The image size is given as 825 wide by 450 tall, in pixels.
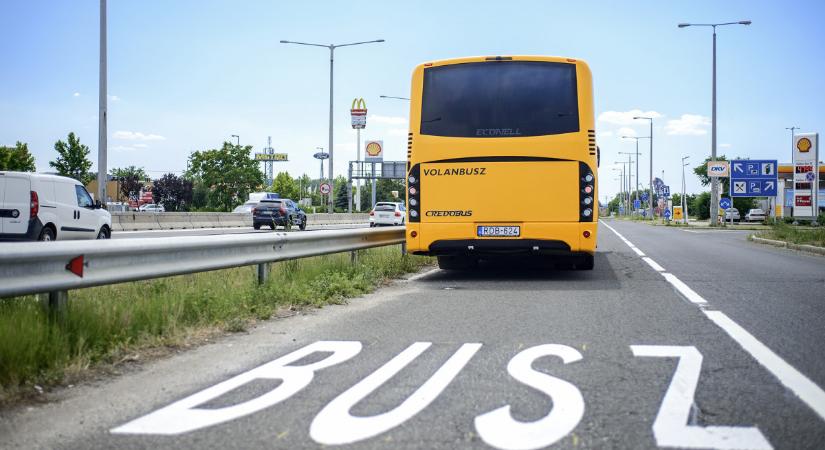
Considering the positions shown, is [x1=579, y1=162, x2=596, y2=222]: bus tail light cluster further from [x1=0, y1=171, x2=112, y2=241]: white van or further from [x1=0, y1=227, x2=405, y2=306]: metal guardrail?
[x1=0, y1=171, x2=112, y2=241]: white van

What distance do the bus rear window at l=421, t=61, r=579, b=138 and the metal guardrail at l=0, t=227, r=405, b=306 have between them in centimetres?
269

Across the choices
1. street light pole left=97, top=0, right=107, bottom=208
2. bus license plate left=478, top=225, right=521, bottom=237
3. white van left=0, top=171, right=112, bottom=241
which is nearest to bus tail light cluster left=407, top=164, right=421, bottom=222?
bus license plate left=478, top=225, right=521, bottom=237

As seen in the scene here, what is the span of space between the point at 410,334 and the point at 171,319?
6.48 feet

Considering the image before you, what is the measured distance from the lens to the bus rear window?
10633 millimetres

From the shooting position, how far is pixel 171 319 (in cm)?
615

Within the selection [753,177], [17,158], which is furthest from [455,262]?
[17,158]

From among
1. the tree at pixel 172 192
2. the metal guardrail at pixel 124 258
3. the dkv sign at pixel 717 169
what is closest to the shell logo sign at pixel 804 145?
the dkv sign at pixel 717 169

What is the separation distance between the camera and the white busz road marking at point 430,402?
11.3 feet

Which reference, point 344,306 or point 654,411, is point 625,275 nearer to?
point 344,306

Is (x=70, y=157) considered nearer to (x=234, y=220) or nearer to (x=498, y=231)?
(x=234, y=220)

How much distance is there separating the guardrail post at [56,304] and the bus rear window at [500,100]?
21.0 feet

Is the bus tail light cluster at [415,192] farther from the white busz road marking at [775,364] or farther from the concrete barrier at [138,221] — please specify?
the concrete barrier at [138,221]

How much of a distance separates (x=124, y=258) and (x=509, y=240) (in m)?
5.80

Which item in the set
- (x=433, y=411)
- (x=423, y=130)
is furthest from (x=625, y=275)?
(x=433, y=411)
